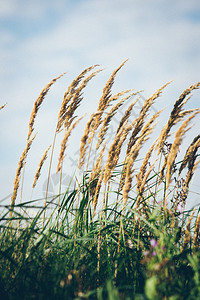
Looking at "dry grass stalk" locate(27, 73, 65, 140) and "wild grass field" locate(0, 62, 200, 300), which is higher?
"dry grass stalk" locate(27, 73, 65, 140)

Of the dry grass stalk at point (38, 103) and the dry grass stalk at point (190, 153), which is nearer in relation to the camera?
the dry grass stalk at point (190, 153)

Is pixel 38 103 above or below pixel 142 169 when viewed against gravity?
above

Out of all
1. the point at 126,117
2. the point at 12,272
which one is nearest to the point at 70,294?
the point at 12,272

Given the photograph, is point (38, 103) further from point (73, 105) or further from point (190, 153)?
point (190, 153)

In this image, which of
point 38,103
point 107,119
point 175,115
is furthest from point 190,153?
point 38,103

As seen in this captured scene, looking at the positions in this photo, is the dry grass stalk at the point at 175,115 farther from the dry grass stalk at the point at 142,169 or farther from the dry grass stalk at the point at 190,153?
the dry grass stalk at the point at 190,153

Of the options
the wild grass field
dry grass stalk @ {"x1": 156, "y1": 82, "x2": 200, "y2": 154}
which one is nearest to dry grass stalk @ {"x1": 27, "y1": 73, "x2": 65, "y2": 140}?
the wild grass field

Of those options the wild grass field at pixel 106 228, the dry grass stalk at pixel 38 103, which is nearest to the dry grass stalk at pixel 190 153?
the wild grass field at pixel 106 228

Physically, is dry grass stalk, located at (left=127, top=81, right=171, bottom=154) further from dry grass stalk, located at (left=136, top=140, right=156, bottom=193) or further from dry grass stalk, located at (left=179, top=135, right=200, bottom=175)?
dry grass stalk, located at (left=179, top=135, right=200, bottom=175)

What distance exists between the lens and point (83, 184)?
2.69 metres

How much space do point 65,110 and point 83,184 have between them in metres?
0.71

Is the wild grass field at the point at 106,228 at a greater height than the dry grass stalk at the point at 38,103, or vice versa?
the dry grass stalk at the point at 38,103

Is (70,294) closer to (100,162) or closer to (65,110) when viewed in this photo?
(100,162)

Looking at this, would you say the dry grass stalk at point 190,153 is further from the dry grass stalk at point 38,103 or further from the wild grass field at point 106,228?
the dry grass stalk at point 38,103
